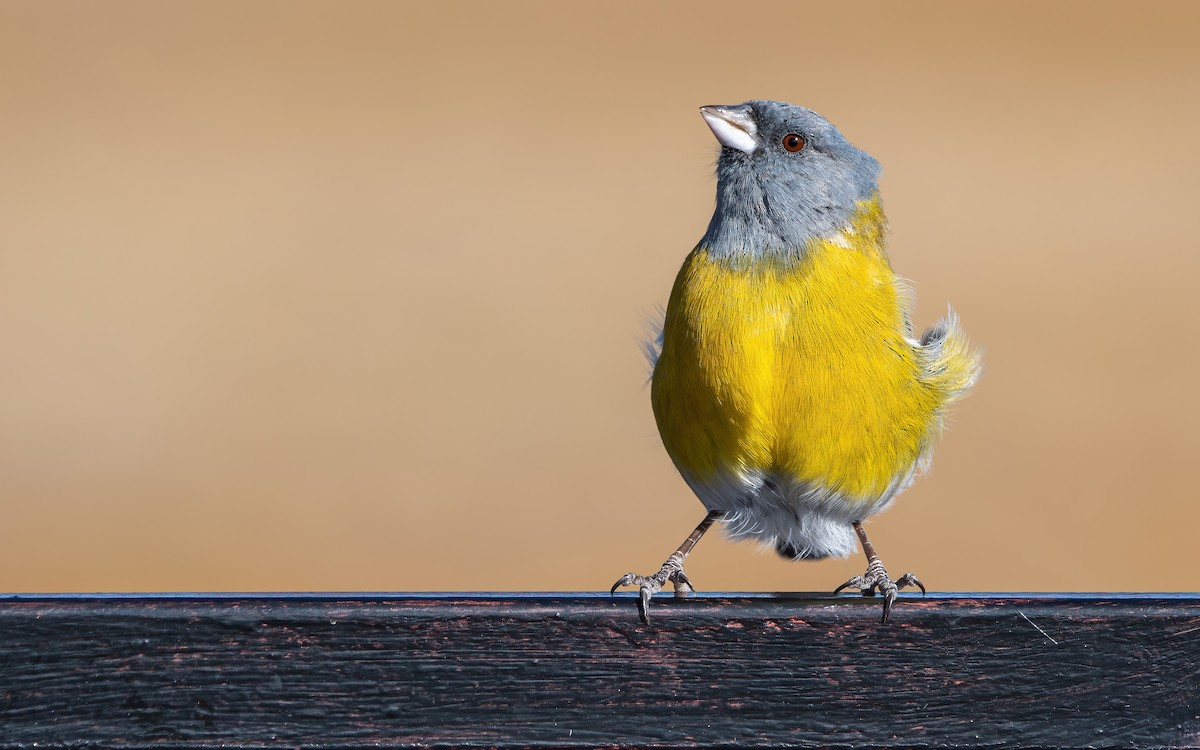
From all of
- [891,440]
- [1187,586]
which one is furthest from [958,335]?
[1187,586]

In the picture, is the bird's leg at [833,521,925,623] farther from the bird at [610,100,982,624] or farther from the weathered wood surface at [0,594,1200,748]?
the weathered wood surface at [0,594,1200,748]

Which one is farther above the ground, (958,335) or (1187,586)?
(958,335)

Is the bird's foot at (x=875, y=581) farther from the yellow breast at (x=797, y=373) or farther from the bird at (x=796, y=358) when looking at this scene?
the yellow breast at (x=797, y=373)

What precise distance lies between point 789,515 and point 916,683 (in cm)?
140

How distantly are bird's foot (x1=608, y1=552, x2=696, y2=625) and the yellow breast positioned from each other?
0.28 metres

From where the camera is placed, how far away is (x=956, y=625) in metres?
2.69

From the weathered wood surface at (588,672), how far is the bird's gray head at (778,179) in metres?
1.46

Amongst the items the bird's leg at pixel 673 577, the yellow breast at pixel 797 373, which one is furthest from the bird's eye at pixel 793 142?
the bird's leg at pixel 673 577

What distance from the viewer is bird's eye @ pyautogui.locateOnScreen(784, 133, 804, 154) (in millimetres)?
4184

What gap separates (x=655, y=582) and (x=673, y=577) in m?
0.43

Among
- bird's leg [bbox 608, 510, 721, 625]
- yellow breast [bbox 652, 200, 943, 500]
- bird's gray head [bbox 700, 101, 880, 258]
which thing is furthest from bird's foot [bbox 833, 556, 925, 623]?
bird's gray head [bbox 700, 101, 880, 258]

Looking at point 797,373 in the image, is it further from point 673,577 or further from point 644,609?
point 644,609

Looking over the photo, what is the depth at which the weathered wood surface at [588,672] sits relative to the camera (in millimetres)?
2605

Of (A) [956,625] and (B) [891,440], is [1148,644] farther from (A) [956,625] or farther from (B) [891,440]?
(B) [891,440]
